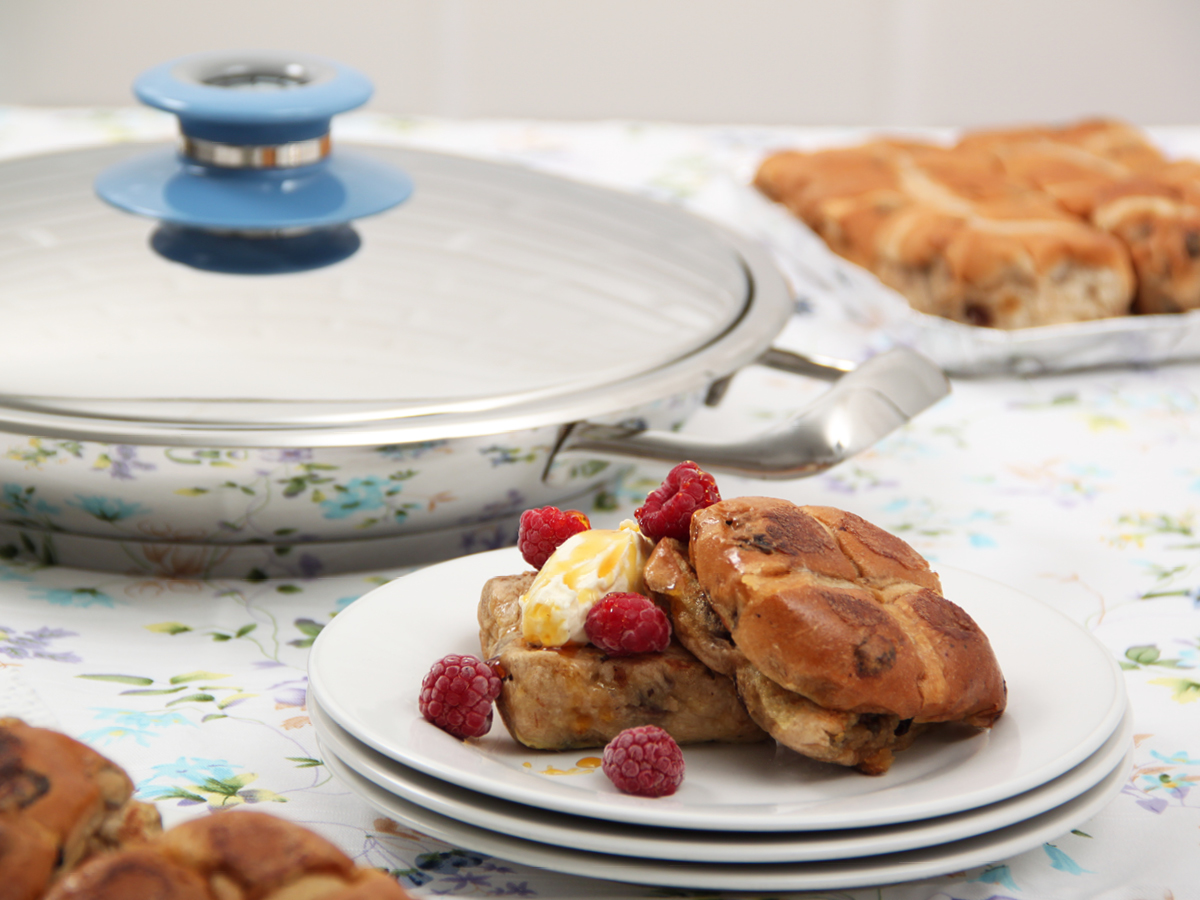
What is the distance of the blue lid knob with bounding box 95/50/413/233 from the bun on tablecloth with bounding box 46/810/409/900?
57 cm

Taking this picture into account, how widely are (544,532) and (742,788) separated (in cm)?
17

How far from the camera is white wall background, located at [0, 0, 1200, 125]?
3.19 metres

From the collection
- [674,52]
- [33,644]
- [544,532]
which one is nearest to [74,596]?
[33,644]

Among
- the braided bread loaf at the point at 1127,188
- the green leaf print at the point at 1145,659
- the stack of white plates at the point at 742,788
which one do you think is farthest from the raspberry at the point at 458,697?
the braided bread loaf at the point at 1127,188

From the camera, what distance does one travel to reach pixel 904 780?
0.52 meters

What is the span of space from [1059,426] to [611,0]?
2.44 meters

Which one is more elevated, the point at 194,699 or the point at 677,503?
the point at 677,503

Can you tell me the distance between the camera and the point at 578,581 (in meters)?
0.57

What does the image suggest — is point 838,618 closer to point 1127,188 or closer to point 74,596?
point 74,596

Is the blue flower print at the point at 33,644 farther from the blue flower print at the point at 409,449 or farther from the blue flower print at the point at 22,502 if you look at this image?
the blue flower print at the point at 409,449

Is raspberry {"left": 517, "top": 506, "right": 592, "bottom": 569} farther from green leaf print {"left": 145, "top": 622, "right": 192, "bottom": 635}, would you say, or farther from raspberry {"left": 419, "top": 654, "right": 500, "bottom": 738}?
green leaf print {"left": 145, "top": 622, "right": 192, "bottom": 635}

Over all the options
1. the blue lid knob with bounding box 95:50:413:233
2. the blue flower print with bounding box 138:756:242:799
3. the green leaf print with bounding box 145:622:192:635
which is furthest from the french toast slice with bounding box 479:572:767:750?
the blue lid knob with bounding box 95:50:413:233

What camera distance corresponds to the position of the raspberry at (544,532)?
0.62 metres

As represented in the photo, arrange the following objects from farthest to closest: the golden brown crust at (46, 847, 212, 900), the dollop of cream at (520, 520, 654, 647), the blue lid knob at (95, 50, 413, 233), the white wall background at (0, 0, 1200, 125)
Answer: the white wall background at (0, 0, 1200, 125), the blue lid knob at (95, 50, 413, 233), the dollop of cream at (520, 520, 654, 647), the golden brown crust at (46, 847, 212, 900)
